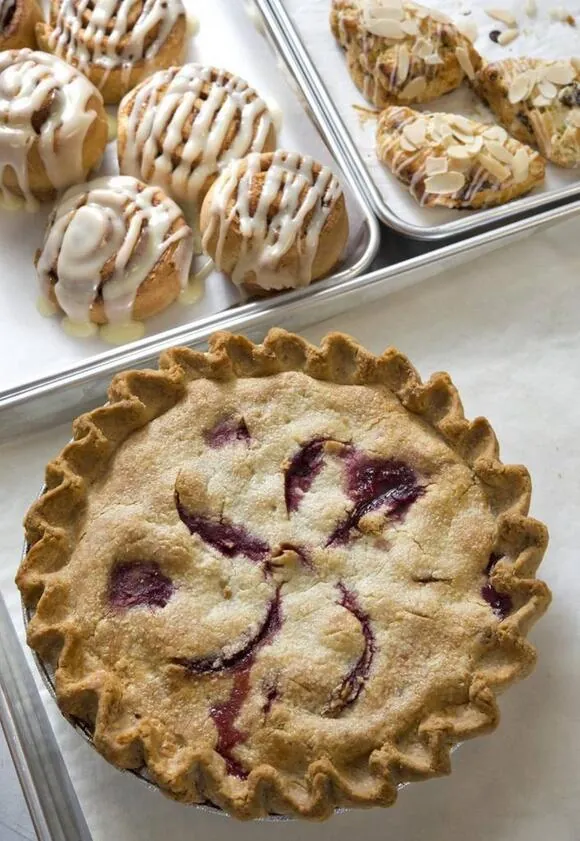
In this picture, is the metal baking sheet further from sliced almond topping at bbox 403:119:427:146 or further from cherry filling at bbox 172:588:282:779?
cherry filling at bbox 172:588:282:779

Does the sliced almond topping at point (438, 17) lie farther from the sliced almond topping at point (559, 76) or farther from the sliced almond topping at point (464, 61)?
the sliced almond topping at point (559, 76)

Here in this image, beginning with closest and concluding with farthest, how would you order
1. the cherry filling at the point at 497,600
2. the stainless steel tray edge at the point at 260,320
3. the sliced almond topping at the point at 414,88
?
the cherry filling at the point at 497,600 → the stainless steel tray edge at the point at 260,320 → the sliced almond topping at the point at 414,88

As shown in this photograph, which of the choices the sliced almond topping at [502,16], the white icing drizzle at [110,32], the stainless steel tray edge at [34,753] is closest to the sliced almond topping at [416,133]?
the sliced almond topping at [502,16]

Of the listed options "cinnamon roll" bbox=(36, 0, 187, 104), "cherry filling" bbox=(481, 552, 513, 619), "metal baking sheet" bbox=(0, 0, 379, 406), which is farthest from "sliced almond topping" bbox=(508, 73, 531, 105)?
"cherry filling" bbox=(481, 552, 513, 619)

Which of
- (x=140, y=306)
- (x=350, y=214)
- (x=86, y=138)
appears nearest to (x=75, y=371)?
(x=140, y=306)

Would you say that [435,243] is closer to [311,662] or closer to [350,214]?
[350,214]

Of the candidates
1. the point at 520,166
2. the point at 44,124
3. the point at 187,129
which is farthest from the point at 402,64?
the point at 44,124

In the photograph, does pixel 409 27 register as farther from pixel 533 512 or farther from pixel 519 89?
pixel 533 512
